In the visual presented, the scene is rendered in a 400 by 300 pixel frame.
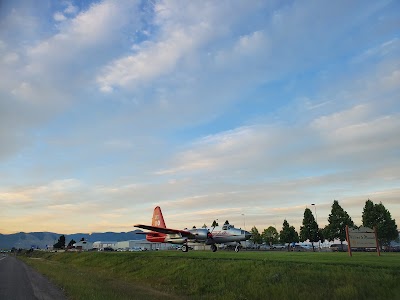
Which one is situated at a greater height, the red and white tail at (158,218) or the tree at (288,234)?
the red and white tail at (158,218)

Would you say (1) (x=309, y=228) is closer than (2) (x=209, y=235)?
No

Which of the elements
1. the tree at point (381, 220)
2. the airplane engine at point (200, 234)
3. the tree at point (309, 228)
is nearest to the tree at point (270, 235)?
the tree at point (309, 228)

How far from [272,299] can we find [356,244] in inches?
683

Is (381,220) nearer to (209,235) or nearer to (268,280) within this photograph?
(209,235)

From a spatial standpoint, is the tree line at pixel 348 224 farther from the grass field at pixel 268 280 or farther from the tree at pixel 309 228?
the grass field at pixel 268 280

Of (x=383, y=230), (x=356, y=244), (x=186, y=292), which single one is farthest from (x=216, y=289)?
(x=383, y=230)

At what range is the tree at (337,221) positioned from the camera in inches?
3270

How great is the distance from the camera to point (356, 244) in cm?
3297

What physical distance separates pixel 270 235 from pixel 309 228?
33.3 metres

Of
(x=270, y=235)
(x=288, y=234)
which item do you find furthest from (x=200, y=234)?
(x=270, y=235)

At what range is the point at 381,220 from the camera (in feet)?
268

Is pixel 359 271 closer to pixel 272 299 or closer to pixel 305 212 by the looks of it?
A: pixel 272 299

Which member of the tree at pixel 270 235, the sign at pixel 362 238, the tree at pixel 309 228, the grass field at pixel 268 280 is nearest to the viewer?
the grass field at pixel 268 280

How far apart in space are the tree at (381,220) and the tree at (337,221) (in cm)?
413
